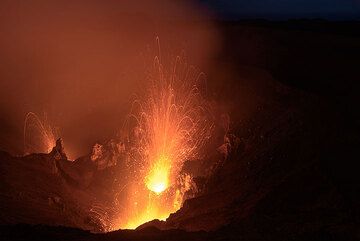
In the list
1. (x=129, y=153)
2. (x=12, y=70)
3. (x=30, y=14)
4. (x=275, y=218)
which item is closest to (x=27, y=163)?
(x=129, y=153)

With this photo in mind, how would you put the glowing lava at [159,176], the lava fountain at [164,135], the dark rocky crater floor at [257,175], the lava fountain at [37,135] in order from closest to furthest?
the dark rocky crater floor at [257,175] → the lava fountain at [164,135] → the glowing lava at [159,176] → the lava fountain at [37,135]

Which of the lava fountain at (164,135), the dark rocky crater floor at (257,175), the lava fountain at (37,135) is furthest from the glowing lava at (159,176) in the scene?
the lava fountain at (37,135)

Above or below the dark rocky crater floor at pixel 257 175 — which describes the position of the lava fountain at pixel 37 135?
above

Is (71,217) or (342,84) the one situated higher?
(342,84)

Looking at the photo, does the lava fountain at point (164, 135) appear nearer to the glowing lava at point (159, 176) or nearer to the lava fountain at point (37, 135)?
the glowing lava at point (159, 176)

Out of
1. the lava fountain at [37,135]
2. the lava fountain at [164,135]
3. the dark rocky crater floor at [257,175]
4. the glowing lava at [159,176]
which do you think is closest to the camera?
the dark rocky crater floor at [257,175]

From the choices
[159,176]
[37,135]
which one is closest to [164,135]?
[159,176]

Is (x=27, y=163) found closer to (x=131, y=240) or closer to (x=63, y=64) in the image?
(x=131, y=240)

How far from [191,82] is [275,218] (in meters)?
15.0

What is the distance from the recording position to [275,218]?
1400 cm

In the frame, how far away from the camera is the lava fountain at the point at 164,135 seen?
22.2 metres

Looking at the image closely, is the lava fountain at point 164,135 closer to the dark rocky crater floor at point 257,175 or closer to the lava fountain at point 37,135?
the dark rocky crater floor at point 257,175

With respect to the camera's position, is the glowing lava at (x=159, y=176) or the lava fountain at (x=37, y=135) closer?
the glowing lava at (x=159, y=176)

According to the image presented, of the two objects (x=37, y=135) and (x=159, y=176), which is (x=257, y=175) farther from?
(x=37, y=135)
